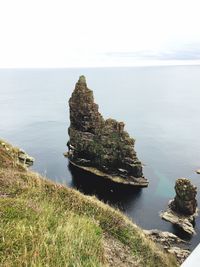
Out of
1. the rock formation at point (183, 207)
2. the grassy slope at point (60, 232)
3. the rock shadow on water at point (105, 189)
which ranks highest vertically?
the grassy slope at point (60, 232)

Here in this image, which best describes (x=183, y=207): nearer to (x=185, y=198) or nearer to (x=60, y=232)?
(x=185, y=198)

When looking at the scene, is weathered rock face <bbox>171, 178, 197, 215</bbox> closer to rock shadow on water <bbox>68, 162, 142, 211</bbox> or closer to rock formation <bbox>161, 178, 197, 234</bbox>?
rock formation <bbox>161, 178, 197, 234</bbox>

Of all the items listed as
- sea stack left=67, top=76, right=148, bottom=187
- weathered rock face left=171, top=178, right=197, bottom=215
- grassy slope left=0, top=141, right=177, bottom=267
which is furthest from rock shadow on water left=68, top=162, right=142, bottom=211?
grassy slope left=0, top=141, right=177, bottom=267

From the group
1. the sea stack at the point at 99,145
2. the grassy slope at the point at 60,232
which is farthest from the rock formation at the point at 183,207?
the grassy slope at the point at 60,232

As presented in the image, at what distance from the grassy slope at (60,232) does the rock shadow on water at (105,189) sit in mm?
74324

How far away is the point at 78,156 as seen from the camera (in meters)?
124

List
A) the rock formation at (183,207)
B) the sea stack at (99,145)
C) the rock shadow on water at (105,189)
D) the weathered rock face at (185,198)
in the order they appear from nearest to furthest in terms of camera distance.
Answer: the rock formation at (183,207) < the weathered rock face at (185,198) < the rock shadow on water at (105,189) < the sea stack at (99,145)

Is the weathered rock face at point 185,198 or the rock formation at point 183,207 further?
the weathered rock face at point 185,198

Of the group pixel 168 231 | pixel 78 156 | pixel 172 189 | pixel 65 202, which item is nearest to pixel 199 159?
pixel 172 189

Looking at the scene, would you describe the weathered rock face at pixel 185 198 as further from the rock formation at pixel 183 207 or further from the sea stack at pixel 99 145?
the sea stack at pixel 99 145

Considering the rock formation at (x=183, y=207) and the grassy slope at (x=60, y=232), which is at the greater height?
the grassy slope at (x=60, y=232)

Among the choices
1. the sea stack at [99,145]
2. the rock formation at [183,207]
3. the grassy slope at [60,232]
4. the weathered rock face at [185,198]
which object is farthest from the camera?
the sea stack at [99,145]

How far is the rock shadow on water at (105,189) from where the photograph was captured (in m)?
92.1

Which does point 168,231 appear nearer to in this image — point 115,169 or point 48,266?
point 115,169
